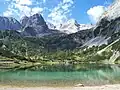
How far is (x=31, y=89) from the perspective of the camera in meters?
55.0

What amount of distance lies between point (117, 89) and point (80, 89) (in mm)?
7069

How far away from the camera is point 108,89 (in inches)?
2099

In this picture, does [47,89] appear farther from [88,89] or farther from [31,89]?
[88,89]

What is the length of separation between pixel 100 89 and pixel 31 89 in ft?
43.8

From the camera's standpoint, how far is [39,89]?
5541cm

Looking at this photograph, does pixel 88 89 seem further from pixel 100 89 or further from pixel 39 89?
pixel 39 89

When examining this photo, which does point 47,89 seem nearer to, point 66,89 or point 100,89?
point 66,89

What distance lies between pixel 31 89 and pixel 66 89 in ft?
22.4

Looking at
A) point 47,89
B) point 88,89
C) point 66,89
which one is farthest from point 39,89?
point 88,89

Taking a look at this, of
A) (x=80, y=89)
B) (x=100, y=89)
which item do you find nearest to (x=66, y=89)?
(x=80, y=89)

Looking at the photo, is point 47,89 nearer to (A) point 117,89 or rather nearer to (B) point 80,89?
(B) point 80,89

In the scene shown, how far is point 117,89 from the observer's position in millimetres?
52562

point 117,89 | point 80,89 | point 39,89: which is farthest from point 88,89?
point 39,89

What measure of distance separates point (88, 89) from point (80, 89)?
1.55m
